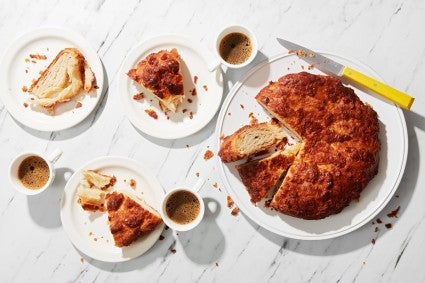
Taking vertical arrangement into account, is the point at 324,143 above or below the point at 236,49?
below

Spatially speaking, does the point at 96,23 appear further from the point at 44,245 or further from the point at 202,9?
the point at 44,245

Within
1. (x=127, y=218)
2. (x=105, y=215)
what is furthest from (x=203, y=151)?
(x=105, y=215)

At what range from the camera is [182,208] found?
12.5 ft

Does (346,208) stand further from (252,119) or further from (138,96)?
(138,96)

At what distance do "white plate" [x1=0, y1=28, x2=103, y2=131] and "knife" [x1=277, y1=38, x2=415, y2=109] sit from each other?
1.62m

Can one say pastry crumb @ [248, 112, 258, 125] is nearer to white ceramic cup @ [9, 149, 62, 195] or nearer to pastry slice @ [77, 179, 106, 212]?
pastry slice @ [77, 179, 106, 212]

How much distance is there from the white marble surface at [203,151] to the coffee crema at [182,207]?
15 centimetres

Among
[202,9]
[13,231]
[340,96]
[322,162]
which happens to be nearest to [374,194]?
[322,162]

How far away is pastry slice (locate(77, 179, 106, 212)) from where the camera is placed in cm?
388

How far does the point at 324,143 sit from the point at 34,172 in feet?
7.42

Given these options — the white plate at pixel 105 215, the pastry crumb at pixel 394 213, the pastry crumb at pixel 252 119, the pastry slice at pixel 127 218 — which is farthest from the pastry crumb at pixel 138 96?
the pastry crumb at pixel 394 213

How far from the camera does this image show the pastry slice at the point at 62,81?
3889 millimetres

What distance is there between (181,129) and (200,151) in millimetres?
236

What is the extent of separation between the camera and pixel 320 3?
385 centimetres
